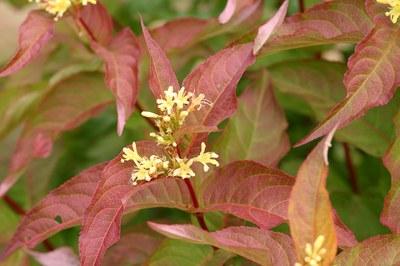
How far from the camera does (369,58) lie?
2.80 feet

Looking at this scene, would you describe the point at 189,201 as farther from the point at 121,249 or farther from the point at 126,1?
the point at 126,1

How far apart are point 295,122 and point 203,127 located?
716 millimetres

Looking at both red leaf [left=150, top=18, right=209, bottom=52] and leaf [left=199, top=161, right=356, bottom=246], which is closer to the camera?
leaf [left=199, top=161, right=356, bottom=246]

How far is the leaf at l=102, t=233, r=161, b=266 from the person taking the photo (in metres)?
1.03

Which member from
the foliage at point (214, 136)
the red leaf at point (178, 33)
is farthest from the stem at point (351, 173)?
the red leaf at point (178, 33)

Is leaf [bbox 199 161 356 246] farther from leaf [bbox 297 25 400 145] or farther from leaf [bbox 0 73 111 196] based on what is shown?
leaf [bbox 0 73 111 196]

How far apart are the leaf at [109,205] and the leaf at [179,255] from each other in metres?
0.08

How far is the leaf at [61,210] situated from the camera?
35.3 inches

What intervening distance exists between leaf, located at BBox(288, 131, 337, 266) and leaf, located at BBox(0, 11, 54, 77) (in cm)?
39

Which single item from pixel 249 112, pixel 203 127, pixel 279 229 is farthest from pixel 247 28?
pixel 203 127

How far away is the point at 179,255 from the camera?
3.01 feet

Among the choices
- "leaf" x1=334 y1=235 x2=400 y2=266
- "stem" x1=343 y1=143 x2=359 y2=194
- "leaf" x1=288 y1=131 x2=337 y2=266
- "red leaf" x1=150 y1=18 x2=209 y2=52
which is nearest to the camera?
"leaf" x1=288 y1=131 x2=337 y2=266

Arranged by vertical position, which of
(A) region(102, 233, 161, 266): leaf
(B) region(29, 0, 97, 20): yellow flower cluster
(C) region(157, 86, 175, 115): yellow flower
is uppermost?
(B) region(29, 0, 97, 20): yellow flower cluster

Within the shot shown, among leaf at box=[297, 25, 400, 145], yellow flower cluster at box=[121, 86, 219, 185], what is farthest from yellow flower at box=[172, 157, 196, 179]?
leaf at box=[297, 25, 400, 145]
